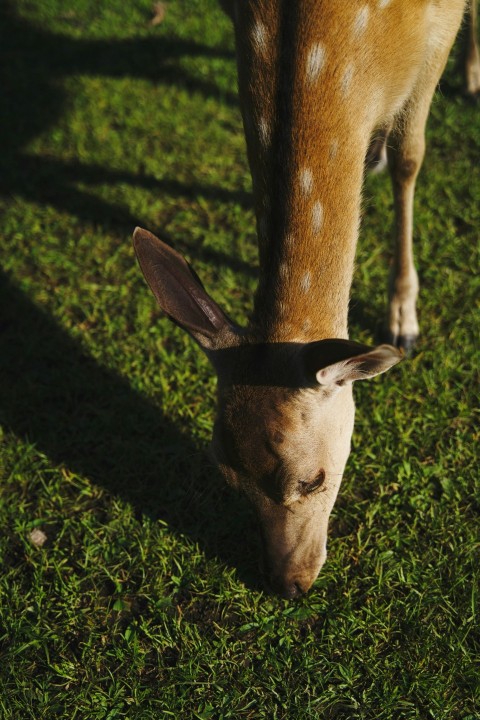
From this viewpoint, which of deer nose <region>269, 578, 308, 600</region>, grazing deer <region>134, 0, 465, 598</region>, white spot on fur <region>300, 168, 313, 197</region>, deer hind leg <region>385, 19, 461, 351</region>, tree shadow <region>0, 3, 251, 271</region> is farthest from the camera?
tree shadow <region>0, 3, 251, 271</region>

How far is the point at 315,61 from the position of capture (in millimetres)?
2861

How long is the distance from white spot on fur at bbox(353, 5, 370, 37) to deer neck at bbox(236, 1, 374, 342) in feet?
0.38

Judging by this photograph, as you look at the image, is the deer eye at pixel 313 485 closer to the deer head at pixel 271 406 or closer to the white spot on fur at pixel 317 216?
the deer head at pixel 271 406

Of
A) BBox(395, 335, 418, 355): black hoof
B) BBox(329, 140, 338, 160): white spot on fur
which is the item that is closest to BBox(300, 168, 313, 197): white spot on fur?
BBox(329, 140, 338, 160): white spot on fur

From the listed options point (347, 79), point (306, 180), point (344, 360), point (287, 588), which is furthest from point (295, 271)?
point (287, 588)

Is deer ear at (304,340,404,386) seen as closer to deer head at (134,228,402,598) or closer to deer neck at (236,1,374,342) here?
deer head at (134,228,402,598)

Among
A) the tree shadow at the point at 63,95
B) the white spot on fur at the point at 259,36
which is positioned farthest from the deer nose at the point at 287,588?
the tree shadow at the point at 63,95

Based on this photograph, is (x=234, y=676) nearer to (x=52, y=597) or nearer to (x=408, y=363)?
(x=52, y=597)

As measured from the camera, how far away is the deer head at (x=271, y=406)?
2686mm

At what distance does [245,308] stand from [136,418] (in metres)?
1.01

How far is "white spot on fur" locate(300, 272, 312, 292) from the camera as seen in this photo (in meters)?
2.88

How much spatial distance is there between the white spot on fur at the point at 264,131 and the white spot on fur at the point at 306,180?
0.68 feet

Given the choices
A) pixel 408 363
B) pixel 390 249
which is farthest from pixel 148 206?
pixel 408 363

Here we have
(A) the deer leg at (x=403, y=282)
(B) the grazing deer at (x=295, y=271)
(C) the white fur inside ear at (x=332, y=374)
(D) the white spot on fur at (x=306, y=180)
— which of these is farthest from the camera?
(A) the deer leg at (x=403, y=282)
